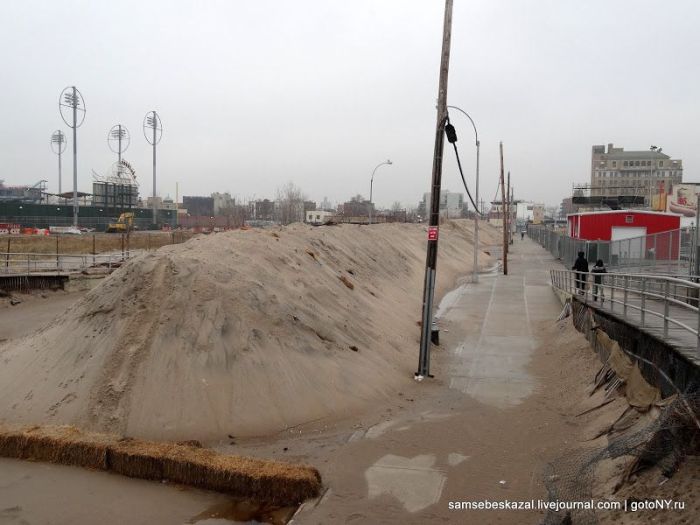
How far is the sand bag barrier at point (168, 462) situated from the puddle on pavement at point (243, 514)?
0.11 meters

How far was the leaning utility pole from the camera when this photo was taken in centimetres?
1130

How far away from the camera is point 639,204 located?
64.1 meters

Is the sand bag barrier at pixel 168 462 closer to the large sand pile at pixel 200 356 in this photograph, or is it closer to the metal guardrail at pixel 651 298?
the large sand pile at pixel 200 356

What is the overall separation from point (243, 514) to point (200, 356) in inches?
142

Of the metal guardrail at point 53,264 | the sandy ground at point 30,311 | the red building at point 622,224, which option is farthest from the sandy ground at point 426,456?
the red building at point 622,224

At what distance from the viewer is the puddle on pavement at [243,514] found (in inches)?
230

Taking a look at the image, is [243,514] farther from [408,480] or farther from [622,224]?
[622,224]

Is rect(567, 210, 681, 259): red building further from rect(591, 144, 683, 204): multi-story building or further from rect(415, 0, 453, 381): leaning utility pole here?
rect(591, 144, 683, 204): multi-story building

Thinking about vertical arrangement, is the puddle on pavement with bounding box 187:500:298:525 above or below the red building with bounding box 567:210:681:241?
below

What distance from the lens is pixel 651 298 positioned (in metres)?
13.5

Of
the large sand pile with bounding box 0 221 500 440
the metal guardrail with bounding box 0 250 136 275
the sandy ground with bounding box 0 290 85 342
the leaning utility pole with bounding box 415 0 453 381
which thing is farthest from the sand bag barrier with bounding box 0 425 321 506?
the metal guardrail with bounding box 0 250 136 275

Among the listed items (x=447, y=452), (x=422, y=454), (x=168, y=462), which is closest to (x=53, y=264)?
(x=168, y=462)

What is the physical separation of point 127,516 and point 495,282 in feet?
89.7

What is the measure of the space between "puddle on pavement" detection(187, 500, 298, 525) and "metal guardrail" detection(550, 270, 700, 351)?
4.90 metres
